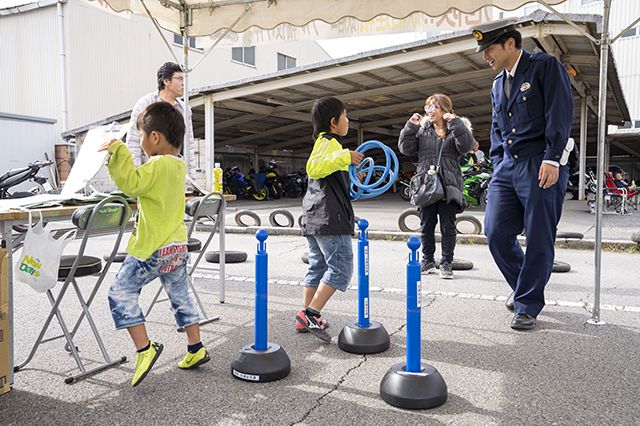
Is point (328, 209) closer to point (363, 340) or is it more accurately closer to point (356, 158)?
point (356, 158)

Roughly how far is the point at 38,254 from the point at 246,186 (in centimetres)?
1941

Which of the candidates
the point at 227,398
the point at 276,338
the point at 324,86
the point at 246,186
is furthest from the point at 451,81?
the point at 227,398

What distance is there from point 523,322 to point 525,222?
711 millimetres

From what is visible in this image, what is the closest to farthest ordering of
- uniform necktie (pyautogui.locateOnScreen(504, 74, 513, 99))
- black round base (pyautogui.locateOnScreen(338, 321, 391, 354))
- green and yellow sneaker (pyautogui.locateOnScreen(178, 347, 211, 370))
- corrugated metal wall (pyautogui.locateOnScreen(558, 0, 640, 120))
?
green and yellow sneaker (pyautogui.locateOnScreen(178, 347, 211, 370)), black round base (pyautogui.locateOnScreen(338, 321, 391, 354)), uniform necktie (pyautogui.locateOnScreen(504, 74, 513, 99)), corrugated metal wall (pyautogui.locateOnScreen(558, 0, 640, 120))

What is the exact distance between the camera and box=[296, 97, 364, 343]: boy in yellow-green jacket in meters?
3.38

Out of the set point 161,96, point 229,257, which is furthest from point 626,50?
point 161,96

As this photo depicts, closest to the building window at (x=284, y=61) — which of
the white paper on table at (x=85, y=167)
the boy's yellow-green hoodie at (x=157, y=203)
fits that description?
the white paper on table at (x=85, y=167)

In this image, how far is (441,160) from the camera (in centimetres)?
552

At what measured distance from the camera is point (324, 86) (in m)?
14.8

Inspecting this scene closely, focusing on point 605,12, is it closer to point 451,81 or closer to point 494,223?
point 494,223

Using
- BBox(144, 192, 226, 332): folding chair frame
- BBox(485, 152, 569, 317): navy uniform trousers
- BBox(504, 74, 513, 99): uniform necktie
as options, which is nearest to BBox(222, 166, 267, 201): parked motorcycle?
BBox(144, 192, 226, 332): folding chair frame

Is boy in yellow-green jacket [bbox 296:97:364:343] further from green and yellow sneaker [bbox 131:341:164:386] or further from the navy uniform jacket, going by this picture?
the navy uniform jacket

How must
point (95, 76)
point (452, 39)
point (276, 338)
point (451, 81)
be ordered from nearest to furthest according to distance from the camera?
1. point (276, 338)
2. point (452, 39)
3. point (451, 81)
4. point (95, 76)

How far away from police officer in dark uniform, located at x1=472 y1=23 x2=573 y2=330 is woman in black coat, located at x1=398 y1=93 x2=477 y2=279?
1.47 metres
